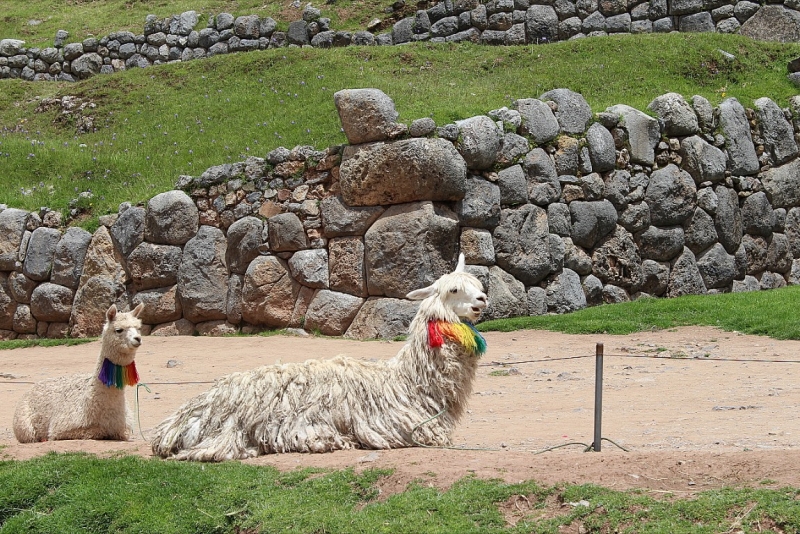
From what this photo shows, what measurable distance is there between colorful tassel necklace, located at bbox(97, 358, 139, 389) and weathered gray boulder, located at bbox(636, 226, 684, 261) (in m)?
9.92

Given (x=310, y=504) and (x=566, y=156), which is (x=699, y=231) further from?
(x=310, y=504)

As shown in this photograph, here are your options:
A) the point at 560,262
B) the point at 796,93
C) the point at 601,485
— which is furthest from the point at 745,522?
the point at 796,93

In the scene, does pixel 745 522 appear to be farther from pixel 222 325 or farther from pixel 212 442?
pixel 222 325

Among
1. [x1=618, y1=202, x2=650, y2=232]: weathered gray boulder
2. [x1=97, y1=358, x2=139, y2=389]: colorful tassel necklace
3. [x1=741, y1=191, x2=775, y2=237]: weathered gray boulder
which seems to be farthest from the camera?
[x1=741, y1=191, x2=775, y2=237]: weathered gray boulder

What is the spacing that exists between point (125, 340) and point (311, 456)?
2.05 meters

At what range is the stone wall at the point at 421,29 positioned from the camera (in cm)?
2053

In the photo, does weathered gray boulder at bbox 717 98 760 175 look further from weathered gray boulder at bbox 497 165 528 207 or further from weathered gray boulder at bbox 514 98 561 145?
weathered gray boulder at bbox 497 165 528 207

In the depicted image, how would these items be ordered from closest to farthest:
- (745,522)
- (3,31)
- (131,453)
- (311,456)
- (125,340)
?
(745,522) < (311,456) < (131,453) < (125,340) < (3,31)

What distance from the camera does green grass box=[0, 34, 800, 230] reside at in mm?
16750

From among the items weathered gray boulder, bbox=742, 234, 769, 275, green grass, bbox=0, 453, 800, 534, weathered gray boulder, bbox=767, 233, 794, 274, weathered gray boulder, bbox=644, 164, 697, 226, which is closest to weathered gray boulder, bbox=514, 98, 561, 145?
weathered gray boulder, bbox=644, 164, 697, 226

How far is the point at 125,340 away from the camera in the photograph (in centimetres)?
782

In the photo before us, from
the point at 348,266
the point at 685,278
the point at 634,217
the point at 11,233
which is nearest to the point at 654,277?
the point at 685,278

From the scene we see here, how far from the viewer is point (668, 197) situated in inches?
618

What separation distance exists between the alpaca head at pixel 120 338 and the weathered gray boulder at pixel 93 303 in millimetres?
7472
